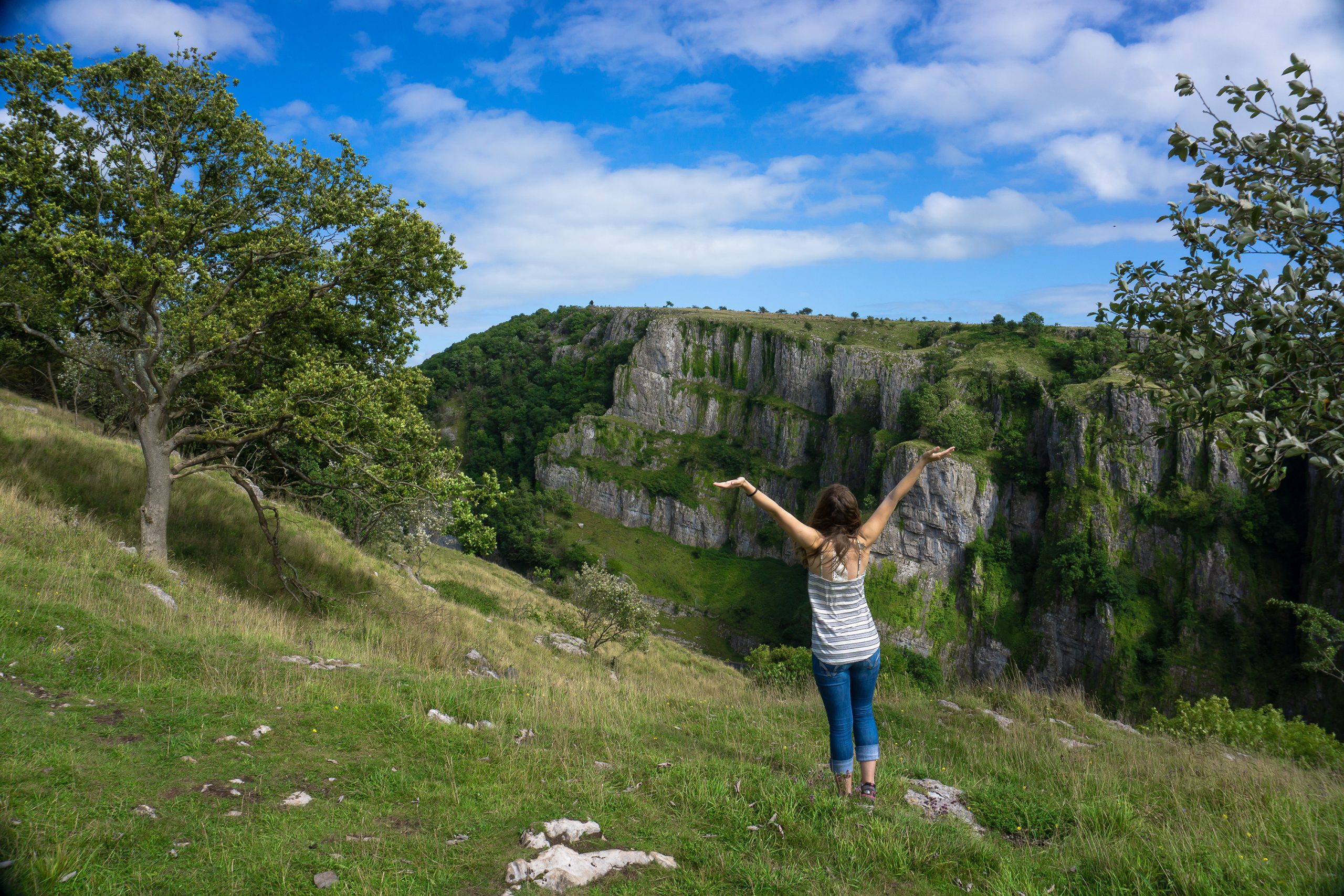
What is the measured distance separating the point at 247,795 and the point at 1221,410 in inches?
323

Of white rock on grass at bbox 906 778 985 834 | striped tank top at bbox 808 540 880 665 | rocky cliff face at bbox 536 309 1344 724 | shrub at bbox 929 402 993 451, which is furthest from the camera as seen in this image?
shrub at bbox 929 402 993 451

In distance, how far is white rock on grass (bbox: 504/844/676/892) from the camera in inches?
152

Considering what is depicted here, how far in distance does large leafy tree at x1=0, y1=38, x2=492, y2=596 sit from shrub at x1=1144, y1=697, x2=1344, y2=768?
13.6 metres

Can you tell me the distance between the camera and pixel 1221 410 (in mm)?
5492

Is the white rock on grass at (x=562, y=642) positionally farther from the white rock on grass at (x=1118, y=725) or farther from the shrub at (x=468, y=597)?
the white rock on grass at (x=1118, y=725)

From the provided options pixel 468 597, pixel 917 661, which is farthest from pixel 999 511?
pixel 468 597

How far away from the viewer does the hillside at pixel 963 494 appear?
234ft

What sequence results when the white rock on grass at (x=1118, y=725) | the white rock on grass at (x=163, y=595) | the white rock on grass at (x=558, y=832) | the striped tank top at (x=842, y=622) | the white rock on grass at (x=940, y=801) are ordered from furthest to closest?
1. the white rock on grass at (x=1118, y=725)
2. the white rock on grass at (x=163, y=595)
3. the white rock on grass at (x=940, y=801)
4. the striped tank top at (x=842, y=622)
5. the white rock on grass at (x=558, y=832)

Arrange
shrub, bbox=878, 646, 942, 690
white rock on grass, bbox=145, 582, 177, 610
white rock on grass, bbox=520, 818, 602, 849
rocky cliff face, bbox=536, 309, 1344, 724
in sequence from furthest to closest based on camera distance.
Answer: shrub, bbox=878, 646, 942, 690 < rocky cliff face, bbox=536, 309, 1344, 724 < white rock on grass, bbox=145, 582, 177, 610 < white rock on grass, bbox=520, 818, 602, 849

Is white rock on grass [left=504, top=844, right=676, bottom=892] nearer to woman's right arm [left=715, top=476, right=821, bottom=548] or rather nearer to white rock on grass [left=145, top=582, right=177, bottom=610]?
woman's right arm [left=715, top=476, right=821, bottom=548]

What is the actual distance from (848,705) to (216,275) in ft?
48.4

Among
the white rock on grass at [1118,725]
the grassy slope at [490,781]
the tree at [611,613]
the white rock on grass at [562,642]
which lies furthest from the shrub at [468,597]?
the white rock on grass at [1118,725]

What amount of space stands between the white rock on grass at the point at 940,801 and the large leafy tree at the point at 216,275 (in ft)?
29.5

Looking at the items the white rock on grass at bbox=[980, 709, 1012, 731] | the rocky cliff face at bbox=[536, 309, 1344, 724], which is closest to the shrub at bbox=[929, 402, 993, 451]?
the rocky cliff face at bbox=[536, 309, 1344, 724]
